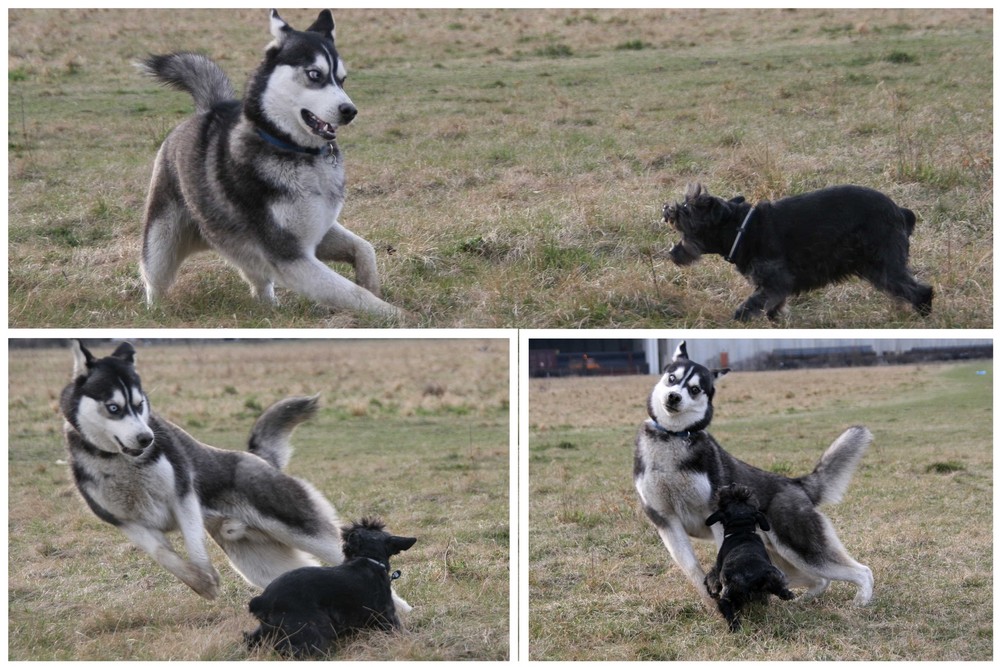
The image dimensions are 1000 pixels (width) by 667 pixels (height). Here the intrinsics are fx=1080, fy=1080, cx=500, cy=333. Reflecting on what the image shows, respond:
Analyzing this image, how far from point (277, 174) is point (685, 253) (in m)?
2.58

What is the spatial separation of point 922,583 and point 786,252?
2.07 meters

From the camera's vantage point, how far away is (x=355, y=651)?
4.91 meters

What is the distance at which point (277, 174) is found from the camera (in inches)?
245

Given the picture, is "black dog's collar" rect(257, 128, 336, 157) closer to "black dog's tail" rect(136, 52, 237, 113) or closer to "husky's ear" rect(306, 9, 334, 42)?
"husky's ear" rect(306, 9, 334, 42)

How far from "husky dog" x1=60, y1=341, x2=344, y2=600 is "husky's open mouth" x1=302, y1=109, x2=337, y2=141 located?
1537 millimetres

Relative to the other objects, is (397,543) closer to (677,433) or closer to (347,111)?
(677,433)

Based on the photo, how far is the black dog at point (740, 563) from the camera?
4.98m

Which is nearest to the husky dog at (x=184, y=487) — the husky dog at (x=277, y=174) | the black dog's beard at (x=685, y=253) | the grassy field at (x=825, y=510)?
the husky dog at (x=277, y=174)

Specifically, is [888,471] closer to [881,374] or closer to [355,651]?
[881,374]

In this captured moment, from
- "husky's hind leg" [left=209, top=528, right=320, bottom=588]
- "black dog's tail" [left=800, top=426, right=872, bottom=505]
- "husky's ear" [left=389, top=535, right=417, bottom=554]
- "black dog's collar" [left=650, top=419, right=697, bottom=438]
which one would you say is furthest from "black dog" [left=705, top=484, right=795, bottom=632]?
"husky's hind leg" [left=209, top=528, right=320, bottom=588]

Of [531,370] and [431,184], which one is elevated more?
[431,184]

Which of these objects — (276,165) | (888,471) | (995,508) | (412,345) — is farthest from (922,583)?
(412,345)

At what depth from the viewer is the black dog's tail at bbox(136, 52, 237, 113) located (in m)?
6.97

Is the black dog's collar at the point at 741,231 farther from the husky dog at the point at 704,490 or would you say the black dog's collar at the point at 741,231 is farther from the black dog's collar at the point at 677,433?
the black dog's collar at the point at 677,433
